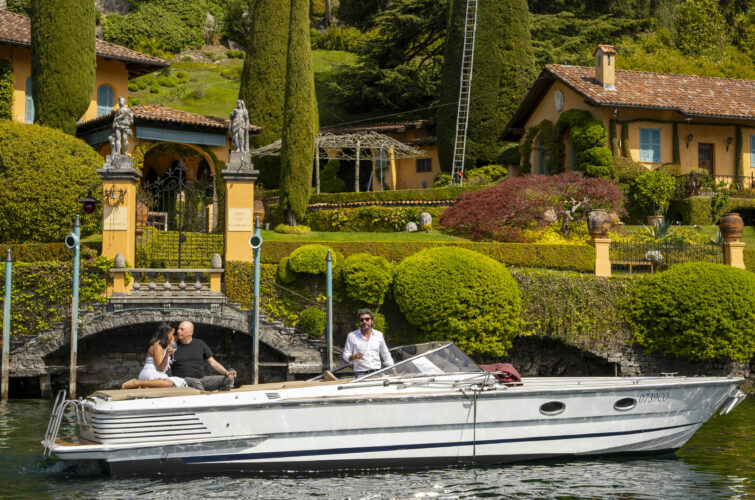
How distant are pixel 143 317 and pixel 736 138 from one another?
24.5m

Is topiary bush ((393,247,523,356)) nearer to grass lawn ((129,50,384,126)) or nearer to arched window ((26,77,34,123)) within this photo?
arched window ((26,77,34,123))

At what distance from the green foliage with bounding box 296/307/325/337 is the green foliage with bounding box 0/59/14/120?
16448 millimetres

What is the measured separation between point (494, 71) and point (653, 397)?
27.8m

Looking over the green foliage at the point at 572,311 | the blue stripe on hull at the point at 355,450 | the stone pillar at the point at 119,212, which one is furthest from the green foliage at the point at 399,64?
the blue stripe on hull at the point at 355,450

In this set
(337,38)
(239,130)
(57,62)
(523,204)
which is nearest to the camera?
(239,130)

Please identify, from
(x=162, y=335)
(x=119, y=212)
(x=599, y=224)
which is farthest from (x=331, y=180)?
(x=162, y=335)

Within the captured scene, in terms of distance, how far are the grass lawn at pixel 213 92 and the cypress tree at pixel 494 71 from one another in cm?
1229

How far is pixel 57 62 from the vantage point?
25969 mm

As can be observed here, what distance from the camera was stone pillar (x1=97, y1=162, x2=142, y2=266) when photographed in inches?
730

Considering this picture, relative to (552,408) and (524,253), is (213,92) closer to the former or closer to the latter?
(524,253)

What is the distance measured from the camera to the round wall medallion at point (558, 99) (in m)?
31.1

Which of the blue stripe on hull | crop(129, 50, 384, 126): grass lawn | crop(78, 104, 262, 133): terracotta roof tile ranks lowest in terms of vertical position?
the blue stripe on hull

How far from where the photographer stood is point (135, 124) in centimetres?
2775

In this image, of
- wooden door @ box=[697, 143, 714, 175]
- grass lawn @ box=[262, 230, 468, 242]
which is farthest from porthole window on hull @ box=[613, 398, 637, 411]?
wooden door @ box=[697, 143, 714, 175]
